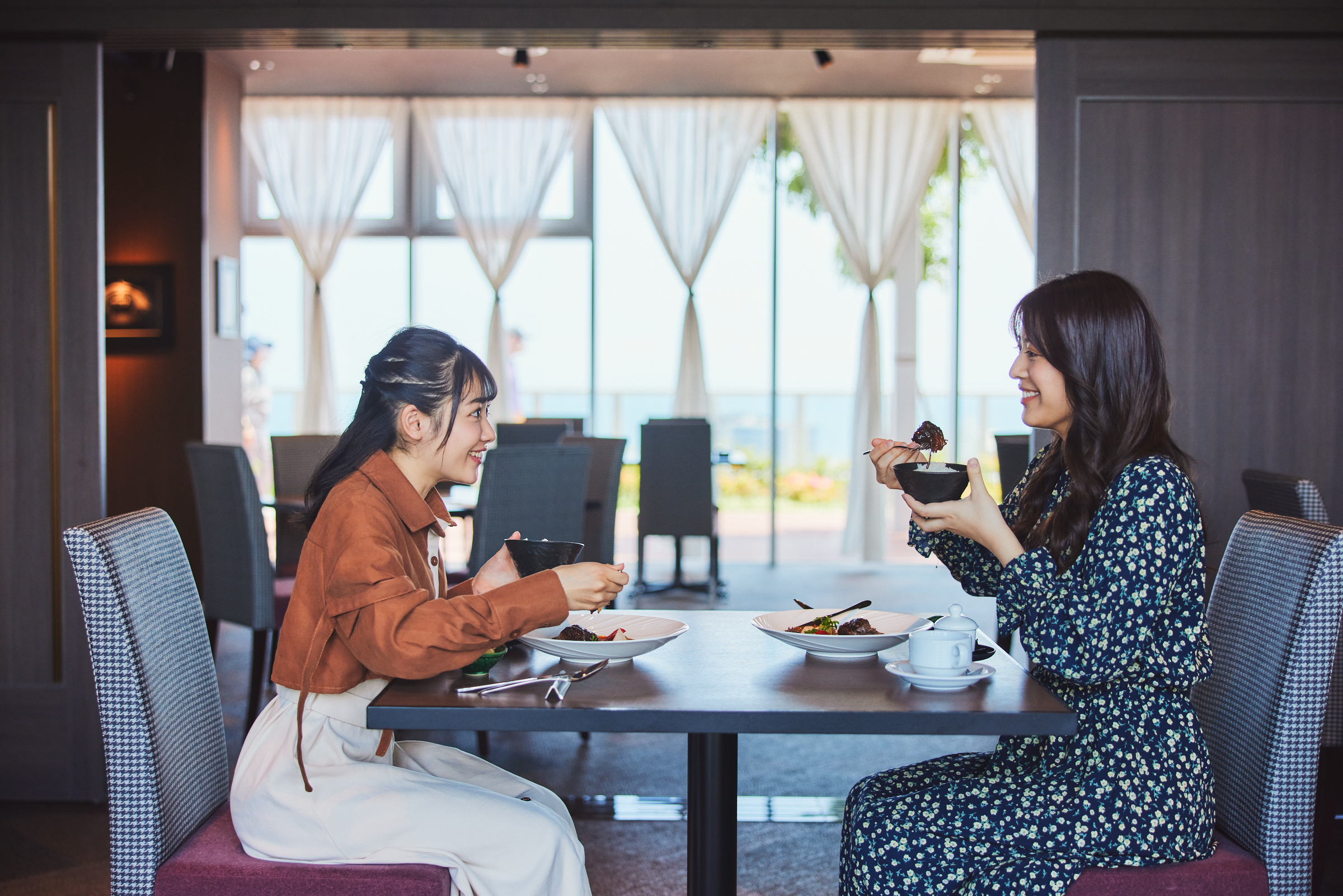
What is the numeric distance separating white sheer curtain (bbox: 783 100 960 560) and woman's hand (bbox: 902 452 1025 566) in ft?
18.0

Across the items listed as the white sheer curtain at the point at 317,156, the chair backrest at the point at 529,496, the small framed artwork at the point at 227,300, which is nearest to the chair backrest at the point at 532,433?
the chair backrest at the point at 529,496

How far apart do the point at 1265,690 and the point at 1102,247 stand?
174 centimetres

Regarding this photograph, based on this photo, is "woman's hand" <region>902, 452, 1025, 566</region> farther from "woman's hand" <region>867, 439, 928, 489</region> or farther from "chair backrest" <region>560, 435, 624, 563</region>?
"chair backrest" <region>560, 435, 624, 563</region>

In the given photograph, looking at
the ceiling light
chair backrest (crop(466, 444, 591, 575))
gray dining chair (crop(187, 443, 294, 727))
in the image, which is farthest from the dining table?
the ceiling light

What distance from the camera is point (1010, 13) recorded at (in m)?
2.95

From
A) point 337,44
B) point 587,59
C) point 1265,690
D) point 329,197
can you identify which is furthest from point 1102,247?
point 329,197

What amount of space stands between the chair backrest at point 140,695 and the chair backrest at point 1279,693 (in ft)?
5.14

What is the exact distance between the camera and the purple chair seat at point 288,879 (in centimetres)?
145

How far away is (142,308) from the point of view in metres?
6.00

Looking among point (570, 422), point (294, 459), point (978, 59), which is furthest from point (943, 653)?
point (978, 59)

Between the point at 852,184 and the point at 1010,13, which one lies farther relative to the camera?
the point at 852,184

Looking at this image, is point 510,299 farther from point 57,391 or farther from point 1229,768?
point 1229,768

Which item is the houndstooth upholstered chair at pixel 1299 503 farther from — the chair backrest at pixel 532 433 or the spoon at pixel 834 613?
the chair backrest at pixel 532 433

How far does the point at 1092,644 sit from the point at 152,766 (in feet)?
4.29
